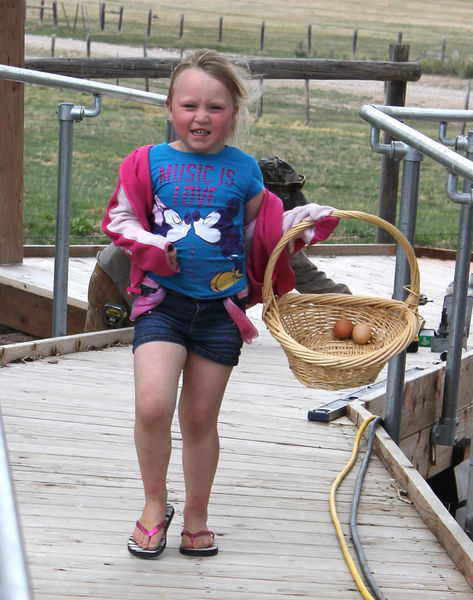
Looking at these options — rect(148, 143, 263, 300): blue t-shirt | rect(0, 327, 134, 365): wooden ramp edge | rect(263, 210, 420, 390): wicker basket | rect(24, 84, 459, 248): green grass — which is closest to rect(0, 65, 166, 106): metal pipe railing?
rect(0, 327, 134, 365): wooden ramp edge

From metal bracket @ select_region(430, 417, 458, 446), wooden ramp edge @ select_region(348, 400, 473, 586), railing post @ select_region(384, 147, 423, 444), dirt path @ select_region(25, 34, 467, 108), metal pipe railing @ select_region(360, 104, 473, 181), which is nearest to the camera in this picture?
metal pipe railing @ select_region(360, 104, 473, 181)

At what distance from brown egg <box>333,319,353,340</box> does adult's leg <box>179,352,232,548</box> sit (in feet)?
1.81

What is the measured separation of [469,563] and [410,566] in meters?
0.15

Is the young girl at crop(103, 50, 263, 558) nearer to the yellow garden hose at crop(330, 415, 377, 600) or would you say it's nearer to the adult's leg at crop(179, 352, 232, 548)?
the adult's leg at crop(179, 352, 232, 548)

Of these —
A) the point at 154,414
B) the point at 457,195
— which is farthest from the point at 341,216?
the point at 154,414

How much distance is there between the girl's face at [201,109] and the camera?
233 cm

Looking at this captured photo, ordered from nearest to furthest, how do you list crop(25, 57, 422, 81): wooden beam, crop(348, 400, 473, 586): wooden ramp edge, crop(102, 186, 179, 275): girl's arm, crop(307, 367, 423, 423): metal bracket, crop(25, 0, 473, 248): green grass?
1. crop(102, 186, 179, 275): girl's arm
2. crop(348, 400, 473, 586): wooden ramp edge
3. crop(307, 367, 423, 423): metal bracket
4. crop(25, 57, 422, 81): wooden beam
5. crop(25, 0, 473, 248): green grass

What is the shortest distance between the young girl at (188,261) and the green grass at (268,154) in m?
5.96

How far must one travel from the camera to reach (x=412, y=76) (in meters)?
7.55

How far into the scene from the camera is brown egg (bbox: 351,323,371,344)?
2771 mm

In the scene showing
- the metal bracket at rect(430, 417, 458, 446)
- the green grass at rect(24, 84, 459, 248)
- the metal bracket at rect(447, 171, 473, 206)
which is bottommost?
the green grass at rect(24, 84, 459, 248)

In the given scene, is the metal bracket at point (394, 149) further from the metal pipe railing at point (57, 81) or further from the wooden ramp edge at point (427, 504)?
the metal pipe railing at point (57, 81)

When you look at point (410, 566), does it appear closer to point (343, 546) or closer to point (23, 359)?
point (343, 546)

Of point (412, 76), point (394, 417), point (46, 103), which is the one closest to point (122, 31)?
point (46, 103)
